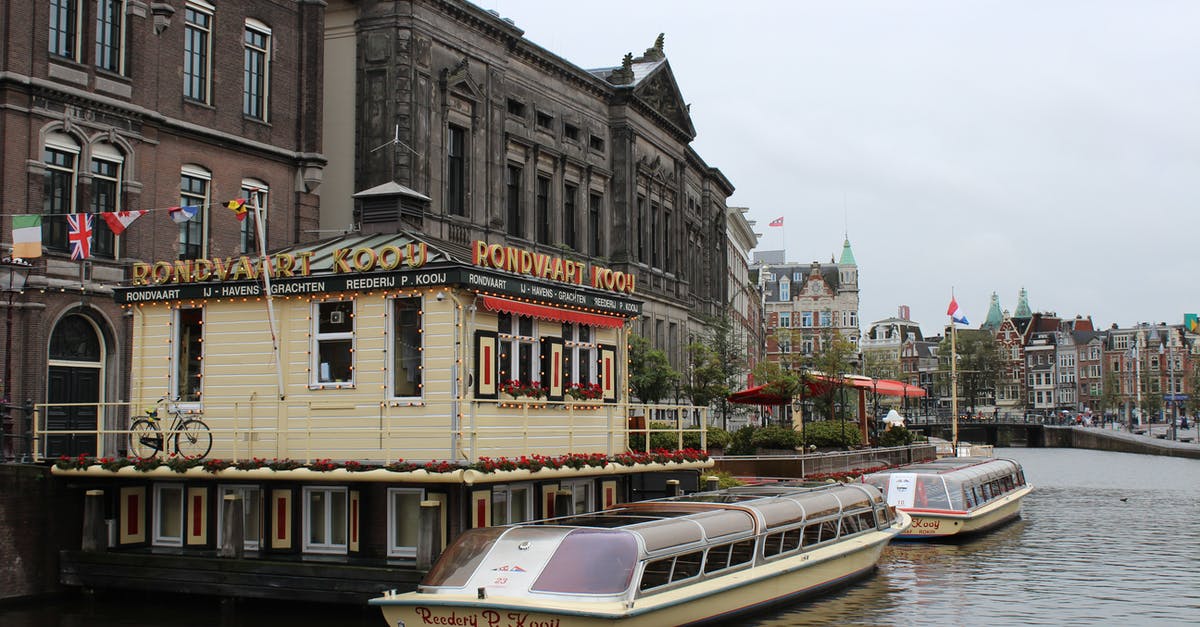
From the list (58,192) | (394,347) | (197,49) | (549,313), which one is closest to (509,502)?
(394,347)

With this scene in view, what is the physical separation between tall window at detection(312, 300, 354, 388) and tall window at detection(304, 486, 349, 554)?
2054 millimetres

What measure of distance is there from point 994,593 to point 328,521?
13596mm

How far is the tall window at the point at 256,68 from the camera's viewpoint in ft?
133

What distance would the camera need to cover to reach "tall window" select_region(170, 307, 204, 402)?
982 inches

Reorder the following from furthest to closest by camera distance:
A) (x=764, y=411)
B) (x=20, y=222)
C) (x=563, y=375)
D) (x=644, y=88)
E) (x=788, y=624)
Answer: (x=764, y=411) → (x=644, y=88) → (x=20, y=222) → (x=563, y=375) → (x=788, y=624)

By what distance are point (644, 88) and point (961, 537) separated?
35.8 meters

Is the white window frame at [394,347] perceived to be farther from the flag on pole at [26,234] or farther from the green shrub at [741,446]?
the green shrub at [741,446]

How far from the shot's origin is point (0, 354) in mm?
31281

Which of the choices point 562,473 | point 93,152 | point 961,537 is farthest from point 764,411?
point 562,473

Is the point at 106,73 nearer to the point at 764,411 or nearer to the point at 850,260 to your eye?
the point at 764,411

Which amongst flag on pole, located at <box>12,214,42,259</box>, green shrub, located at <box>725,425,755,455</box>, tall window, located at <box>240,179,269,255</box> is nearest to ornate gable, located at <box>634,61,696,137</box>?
green shrub, located at <box>725,425,755,455</box>

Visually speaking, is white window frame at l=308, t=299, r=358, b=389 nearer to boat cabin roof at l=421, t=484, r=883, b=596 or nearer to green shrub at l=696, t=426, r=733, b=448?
boat cabin roof at l=421, t=484, r=883, b=596

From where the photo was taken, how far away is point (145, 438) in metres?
23.7

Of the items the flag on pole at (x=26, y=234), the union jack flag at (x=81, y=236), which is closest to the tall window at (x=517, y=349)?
the union jack flag at (x=81, y=236)
